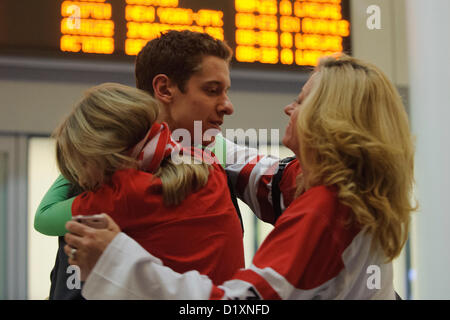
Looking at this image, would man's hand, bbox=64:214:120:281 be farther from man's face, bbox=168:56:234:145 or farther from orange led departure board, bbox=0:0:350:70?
orange led departure board, bbox=0:0:350:70

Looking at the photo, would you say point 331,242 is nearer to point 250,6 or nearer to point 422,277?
point 250,6

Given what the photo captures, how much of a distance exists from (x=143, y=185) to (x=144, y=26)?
1453mm

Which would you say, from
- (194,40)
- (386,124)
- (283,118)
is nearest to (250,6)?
(283,118)

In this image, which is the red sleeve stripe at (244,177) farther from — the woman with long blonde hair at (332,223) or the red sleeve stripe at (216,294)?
the red sleeve stripe at (216,294)

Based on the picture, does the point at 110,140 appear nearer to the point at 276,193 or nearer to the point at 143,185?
the point at 143,185

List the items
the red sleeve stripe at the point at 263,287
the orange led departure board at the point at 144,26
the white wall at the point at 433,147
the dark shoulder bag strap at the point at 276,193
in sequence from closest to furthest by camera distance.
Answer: the red sleeve stripe at the point at 263,287 < the dark shoulder bag strap at the point at 276,193 < the orange led departure board at the point at 144,26 < the white wall at the point at 433,147

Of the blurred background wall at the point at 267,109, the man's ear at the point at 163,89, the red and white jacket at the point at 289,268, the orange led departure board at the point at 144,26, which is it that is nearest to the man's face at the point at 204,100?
the man's ear at the point at 163,89

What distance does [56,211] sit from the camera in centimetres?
110

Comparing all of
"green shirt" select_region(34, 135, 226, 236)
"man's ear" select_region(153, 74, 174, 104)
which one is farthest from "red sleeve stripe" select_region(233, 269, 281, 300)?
"man's ear" select_region(153, 74, 174, 104)

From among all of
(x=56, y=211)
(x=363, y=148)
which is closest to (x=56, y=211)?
(x=56, y=211)

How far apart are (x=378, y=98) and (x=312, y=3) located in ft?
5.40

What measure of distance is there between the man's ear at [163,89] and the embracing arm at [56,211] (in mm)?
307

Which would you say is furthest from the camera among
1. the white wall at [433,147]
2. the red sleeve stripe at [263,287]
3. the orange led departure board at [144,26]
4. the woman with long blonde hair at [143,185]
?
the white wall at [433,147]

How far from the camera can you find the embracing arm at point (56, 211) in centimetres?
109
